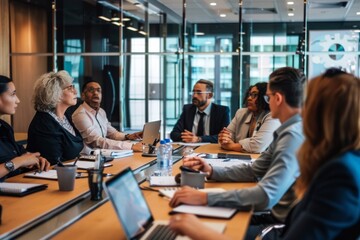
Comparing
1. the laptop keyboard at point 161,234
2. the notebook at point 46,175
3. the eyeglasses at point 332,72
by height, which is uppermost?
the eyeglasses at point 332,72

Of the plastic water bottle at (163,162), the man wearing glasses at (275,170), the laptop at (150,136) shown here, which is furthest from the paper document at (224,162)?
the laptop at (150,136)

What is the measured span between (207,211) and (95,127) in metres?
2.61

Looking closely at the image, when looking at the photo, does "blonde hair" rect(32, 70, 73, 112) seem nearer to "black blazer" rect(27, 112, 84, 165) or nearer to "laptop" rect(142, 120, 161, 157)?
"black blazer" rect(27, 112, 84, 165)

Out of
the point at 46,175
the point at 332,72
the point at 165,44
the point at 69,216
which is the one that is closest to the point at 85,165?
the point at 46,175

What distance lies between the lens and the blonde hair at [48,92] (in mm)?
3328

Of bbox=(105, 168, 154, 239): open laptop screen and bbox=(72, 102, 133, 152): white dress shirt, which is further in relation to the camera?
bbox=(72, 102, 133, 152): white dress shirt

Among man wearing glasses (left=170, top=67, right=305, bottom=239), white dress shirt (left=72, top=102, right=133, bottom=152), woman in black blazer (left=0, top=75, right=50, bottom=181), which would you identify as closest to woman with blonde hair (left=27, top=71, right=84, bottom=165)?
woman in black blazer (left=0, top=75, right=50, bottom=181)

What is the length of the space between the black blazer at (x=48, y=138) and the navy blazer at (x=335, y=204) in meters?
2.38

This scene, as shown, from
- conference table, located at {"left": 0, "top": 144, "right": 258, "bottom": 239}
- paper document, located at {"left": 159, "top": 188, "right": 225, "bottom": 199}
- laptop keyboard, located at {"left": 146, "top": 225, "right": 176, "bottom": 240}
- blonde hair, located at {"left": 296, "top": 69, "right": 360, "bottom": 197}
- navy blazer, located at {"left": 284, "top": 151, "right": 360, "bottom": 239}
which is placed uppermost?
blonde hair, located at {"left": 296, "top": 69, "right": 360, "bottom": 197}

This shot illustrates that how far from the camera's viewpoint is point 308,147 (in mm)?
1336

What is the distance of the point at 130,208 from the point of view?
1543 millimetres

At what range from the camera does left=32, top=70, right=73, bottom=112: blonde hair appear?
10.9 feet

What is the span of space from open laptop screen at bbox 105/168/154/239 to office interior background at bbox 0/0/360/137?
6656 millimetres

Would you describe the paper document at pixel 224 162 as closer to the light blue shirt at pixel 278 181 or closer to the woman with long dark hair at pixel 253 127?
the woman with long dark hair at pixel 253 127
